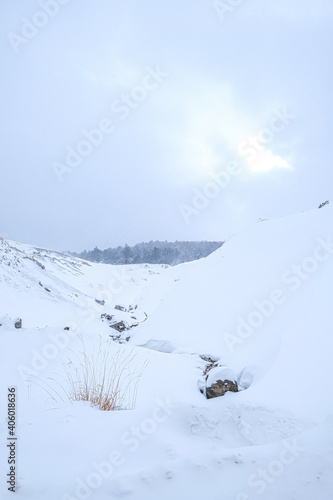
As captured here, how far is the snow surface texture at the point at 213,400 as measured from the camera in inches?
56.0

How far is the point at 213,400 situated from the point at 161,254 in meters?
57.7

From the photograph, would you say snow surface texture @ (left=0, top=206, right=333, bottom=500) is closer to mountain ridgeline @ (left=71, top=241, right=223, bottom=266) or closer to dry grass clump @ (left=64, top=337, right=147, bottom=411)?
dry grass clump @ (left=64, top=337, right=147, bottom=411)

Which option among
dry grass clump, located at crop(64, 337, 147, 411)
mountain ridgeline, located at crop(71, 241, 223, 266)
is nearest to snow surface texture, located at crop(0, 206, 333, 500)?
dry grass clump, located at crop(64, 337, 147, 411)

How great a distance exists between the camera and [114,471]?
1.50 m

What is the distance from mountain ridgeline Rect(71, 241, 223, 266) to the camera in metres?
58.3

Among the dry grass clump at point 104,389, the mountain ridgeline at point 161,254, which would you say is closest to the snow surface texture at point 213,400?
the dry grass clump at point 104,389

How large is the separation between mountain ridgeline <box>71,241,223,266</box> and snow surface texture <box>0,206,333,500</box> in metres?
47.6

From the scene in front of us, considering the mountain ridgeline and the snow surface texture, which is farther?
the mountain ridgeline

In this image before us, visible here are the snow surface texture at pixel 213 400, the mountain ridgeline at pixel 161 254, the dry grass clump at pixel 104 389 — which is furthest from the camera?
the mountain ridgeline at pixel 161 254

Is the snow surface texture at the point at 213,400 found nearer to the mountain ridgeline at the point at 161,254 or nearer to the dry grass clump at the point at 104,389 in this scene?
the dry grass clump at the point at 104,389

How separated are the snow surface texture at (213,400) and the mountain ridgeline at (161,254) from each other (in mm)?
47578

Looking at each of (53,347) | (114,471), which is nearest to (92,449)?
(114,471)

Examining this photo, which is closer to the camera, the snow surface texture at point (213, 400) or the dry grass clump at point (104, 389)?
the snow surface texture at point (213, 400)

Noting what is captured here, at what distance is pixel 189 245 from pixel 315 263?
63.6 m
